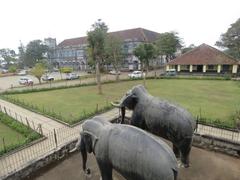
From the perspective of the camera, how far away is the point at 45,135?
9.69 metres

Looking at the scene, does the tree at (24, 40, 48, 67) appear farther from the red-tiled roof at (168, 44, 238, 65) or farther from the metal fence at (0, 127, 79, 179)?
the metal fence at (0, 127, 79, 179)

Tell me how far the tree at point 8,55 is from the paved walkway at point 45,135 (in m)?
66.2

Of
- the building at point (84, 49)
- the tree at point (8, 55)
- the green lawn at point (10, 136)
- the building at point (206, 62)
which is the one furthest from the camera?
the tree at point (8, 55)

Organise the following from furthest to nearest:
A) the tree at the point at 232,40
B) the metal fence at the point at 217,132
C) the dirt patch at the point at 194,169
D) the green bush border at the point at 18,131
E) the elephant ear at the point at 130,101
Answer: the tree at the point at 232,40 < the metal fence at the point at 217,132 < the green bush border at the point at 18,131 < the elephant ear at the point at 130,101 < the dirt patch at the point at 194,169

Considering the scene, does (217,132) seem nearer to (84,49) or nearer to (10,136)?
(10,136)

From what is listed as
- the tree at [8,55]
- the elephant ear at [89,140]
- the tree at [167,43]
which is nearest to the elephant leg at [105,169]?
the elephant ear at [89,140]

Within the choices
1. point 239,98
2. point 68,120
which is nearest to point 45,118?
point 68,120

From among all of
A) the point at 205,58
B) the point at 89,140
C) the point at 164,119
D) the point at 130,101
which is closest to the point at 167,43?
the point at 205,58

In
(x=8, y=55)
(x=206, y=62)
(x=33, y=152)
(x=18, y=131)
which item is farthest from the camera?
(x=8, y=55)

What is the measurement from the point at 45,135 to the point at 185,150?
708 cm

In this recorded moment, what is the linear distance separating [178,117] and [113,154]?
7.86 feet

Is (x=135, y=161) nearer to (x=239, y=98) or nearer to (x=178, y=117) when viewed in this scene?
(x=178, y=117)

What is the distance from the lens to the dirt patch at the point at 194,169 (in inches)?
232

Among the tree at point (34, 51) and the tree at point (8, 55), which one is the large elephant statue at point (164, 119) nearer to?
the tree at point (34, 51)
